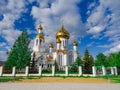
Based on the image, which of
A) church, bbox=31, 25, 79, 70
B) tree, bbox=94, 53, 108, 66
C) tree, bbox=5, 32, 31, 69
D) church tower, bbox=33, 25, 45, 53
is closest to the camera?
tree, bbox=5, 32, 31, 69

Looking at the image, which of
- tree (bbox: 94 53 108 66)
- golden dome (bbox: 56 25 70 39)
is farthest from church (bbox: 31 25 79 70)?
tree (bbox: 94 53 108 66)

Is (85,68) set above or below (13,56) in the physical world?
below

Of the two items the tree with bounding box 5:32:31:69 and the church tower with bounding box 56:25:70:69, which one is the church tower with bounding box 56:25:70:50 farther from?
the tree with bounding box 5:32:31:69

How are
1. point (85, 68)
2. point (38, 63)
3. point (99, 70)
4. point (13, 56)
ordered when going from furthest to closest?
point (38, 63), point (85, 68), point (13, 56), point (99, 70)

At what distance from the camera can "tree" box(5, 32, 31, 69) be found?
3225 centimetres

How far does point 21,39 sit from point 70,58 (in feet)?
82.8

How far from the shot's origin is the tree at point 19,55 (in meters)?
32.2

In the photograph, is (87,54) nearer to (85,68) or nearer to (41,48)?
(85,68)

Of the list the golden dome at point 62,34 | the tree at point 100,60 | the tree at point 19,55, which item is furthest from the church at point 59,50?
the tree at point 19,55

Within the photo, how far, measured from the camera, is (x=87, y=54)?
132ft

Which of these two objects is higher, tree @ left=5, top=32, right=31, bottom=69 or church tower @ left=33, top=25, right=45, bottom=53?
church tower @ left=33, top=25, right=45, bottom=53

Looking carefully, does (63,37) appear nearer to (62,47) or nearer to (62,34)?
(62,34)

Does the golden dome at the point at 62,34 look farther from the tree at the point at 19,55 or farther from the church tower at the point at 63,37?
the tree at the point at 19,55

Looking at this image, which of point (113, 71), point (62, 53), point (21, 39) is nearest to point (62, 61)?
point (62, 53)
